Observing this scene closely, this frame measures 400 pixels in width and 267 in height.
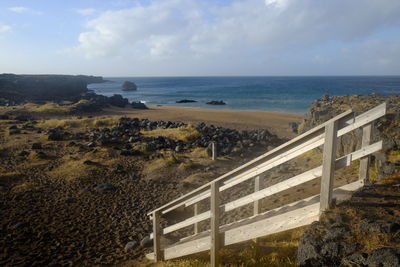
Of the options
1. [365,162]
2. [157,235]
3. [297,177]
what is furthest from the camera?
[157,235]

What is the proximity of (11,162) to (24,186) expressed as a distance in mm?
4340

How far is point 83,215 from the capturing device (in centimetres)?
935

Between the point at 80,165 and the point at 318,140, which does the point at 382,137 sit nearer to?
the point at 318,140

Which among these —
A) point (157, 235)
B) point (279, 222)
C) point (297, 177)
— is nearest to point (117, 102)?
point (157, 235)

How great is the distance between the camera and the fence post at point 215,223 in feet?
15.6

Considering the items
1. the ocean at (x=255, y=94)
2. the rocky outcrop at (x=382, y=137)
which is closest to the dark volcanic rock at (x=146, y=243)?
the rocky outcrop at (x=382, y=137)

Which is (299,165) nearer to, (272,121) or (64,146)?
(64,146)

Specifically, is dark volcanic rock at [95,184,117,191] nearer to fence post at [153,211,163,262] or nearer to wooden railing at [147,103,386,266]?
fence post at [153,211,163,262]

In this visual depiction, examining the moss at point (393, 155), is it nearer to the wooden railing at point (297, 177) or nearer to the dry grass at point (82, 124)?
the wooden railing at point (297, 177)

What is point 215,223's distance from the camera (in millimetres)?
4840

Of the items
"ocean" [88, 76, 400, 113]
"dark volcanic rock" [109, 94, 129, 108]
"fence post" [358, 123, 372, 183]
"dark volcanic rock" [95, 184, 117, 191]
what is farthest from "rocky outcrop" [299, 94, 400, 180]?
"dark volcanic rock" [109, 94, 129, 108]

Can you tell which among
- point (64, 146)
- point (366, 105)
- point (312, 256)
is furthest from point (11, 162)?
point (366, 105)

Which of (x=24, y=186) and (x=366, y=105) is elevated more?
(x=366, y=105)

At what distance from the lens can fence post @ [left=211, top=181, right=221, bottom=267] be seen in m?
4.74
